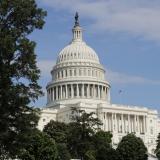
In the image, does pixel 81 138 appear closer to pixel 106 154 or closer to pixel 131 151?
pixel 106 154

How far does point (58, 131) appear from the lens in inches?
5123

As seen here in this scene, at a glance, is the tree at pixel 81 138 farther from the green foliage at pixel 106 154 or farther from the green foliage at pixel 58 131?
the green foliage at pixel 106 154

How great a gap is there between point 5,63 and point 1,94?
8.53ft

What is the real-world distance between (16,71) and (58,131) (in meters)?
79.1

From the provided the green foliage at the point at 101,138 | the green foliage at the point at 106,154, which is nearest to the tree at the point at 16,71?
the green foliage at the point at 106,154

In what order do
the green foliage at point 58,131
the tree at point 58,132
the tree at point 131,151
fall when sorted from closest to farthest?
1. the tree at point 131,151
2. the tree at point 58,132
3. the green foliage at point 58,131

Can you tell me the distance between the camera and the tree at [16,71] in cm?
5109

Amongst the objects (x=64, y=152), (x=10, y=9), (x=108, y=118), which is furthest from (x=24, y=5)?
(x=108, y=118)

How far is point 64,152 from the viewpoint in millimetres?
104188

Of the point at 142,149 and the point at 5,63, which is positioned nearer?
the point at 5,63

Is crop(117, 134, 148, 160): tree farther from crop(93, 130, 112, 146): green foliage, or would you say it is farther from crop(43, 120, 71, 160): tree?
crop(93, 130, 112, 146): green foliage

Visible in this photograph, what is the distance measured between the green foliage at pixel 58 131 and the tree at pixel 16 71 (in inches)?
2705

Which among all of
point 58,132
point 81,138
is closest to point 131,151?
point 81,138

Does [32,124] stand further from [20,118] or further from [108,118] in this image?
[108,118]
